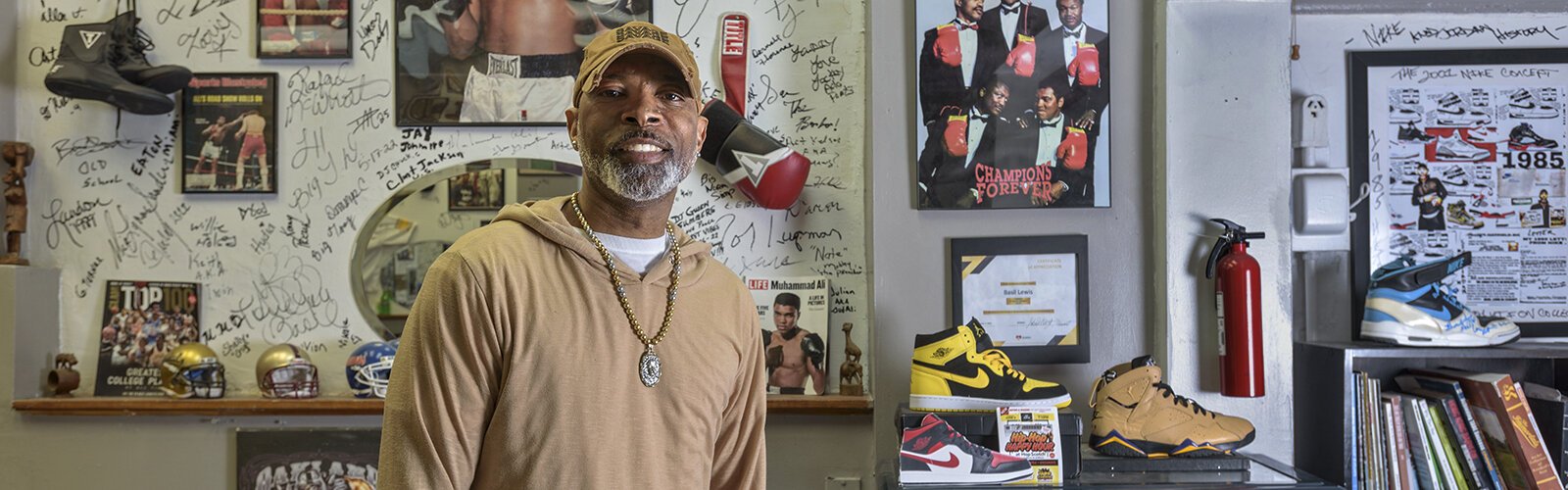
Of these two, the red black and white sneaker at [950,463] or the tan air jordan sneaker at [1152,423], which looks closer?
the red black and white sneaker at [950,463]

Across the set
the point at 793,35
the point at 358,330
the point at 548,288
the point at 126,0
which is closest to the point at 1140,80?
the point at 793,35

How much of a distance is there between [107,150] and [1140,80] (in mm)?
2637

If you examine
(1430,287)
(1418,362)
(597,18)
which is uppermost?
(597,18)

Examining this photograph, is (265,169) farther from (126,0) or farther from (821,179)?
(821,179)

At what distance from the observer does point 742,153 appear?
110 inches

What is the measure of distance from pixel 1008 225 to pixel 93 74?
2235mm

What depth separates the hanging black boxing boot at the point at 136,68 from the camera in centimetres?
284

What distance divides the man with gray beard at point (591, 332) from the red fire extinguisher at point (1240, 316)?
1307 millimetres

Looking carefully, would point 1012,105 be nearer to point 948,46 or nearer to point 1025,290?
point 948,46

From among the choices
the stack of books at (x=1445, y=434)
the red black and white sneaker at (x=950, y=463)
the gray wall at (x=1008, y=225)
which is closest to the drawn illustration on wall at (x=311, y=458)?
the gray wall at (x=1008, y=225)

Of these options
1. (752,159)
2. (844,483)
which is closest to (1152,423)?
(844,483)

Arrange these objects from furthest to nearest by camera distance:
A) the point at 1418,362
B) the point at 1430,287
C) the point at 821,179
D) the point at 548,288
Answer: the point at 821,179 → the point at 1418,362 → the point at 1430,287 → the point at 548,288

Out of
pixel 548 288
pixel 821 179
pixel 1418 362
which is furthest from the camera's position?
pixel 821 179

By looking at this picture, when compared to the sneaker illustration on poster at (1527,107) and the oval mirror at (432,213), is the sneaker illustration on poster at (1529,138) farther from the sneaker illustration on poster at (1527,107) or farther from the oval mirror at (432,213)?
the oval mirror at (432,213)
